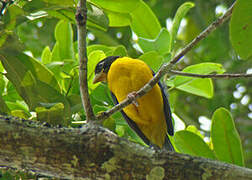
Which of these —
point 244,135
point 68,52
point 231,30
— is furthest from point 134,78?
point 244,135

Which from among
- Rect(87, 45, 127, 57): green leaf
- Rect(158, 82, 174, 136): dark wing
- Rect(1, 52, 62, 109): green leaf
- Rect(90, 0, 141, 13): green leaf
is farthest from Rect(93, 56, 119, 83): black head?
Rect(1, 52, 62, 109): green leaf

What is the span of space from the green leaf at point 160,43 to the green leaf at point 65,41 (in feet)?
2.03

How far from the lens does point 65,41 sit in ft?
11.4

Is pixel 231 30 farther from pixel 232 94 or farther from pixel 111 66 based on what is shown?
pixel 232 94

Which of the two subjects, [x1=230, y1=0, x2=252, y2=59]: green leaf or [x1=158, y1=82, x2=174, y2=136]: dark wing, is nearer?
[x1=230, y1=0, x2=252, y2=59]: green leaf

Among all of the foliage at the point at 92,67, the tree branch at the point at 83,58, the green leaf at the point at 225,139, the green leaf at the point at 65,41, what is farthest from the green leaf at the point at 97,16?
the green leaf at the point at 225,139

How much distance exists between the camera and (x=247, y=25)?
2.24 m

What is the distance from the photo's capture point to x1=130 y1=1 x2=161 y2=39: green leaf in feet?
11.5

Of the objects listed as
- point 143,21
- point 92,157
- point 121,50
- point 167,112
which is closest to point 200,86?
point 167,112

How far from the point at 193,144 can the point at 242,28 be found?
1002 mm

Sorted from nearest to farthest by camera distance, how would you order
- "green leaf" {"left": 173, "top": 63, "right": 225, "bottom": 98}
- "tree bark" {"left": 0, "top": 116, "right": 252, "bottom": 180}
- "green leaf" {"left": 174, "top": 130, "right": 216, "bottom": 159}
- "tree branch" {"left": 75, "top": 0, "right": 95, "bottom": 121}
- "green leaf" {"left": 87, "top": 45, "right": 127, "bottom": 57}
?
"tree bark" {"left": 0, "top": 116, "right": 252, "bottom": 180} → "tree branch" {"left": 75, "top": 0, "right": 95, "bottom": 121} → "green leaf" {"left": 174, "top": 130, "right": 216, "bottom": 159} → "green leaf" {"left": 87, "top": 45, "right": 127, "bottom": 57} → "green leaf" {"left": 173, "top": 63, "right": 225, "bottom": 98}

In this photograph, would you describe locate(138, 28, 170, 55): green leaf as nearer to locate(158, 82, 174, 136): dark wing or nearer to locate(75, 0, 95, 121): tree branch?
locate(158, 82, 174, 136): dark wing

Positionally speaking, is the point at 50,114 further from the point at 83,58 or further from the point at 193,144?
the point at 193,144

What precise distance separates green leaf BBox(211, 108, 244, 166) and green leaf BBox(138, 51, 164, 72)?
0.66 meters
